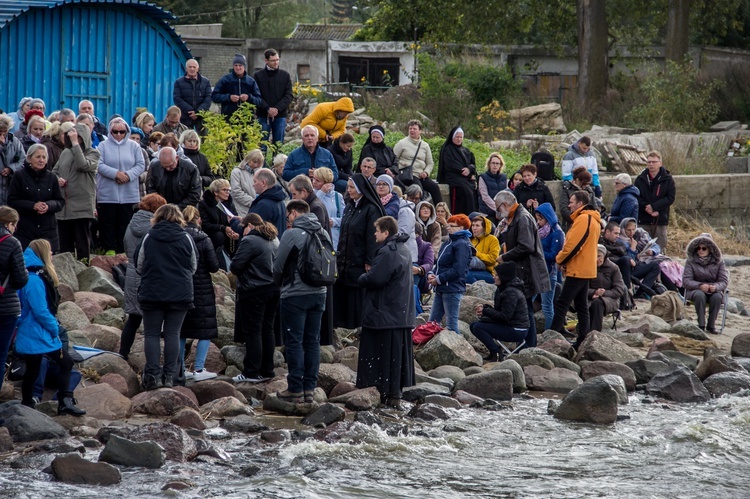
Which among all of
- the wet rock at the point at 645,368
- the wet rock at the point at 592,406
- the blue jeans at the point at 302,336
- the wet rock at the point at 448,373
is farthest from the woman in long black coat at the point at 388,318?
the wet rock at the point at 645,368

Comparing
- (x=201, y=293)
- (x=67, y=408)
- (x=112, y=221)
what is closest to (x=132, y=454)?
(x=67, y=408)

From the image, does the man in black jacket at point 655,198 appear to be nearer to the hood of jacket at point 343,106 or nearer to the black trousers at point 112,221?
the hood of jacket at point 343,106

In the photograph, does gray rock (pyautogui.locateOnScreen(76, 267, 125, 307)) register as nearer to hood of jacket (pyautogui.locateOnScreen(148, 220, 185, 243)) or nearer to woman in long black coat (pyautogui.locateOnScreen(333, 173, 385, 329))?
woman in long black coat (pyautogui.locateOnScreen(333, 173, 385, 329))

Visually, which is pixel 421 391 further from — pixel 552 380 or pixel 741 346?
pixel 741 346

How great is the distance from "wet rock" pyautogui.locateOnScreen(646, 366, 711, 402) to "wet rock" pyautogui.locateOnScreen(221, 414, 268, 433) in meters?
4.70

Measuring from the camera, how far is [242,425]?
9484 mm

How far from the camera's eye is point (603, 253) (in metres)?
13.6

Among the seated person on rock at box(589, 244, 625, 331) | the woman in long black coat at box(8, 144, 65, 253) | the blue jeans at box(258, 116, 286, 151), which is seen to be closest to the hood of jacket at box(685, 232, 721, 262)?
the seated person on rock at box(589, 244, 625, 331)

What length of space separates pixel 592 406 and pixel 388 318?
Answer: 2241 mm

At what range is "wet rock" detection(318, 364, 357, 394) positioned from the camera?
1083cm

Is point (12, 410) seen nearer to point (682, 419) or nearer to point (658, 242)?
point (682, 419)

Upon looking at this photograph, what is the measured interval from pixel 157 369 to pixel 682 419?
523 cm

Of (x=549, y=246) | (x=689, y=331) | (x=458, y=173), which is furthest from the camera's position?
(x=458, y=173)

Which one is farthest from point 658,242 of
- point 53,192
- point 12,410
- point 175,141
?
point 12,410
